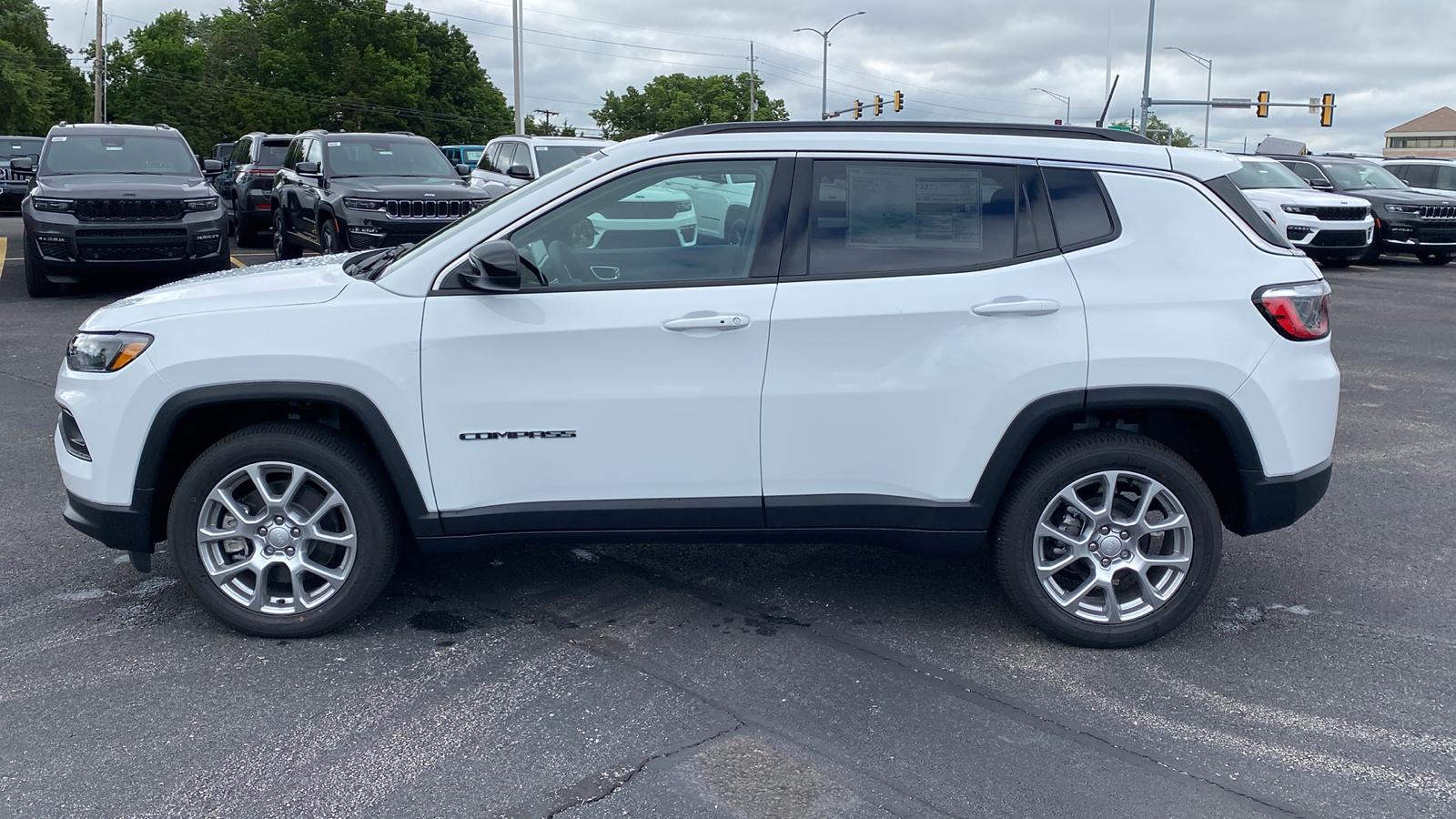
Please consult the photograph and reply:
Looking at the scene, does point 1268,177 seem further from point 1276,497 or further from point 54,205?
point 1276,497

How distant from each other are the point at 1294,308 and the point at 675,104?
101 meters

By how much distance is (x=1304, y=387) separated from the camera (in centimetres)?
404

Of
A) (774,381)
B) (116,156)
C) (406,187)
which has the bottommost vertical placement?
(774,381)

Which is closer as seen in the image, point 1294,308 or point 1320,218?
point 1294,308

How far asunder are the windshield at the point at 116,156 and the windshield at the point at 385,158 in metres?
1.62

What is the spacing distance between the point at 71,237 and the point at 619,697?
36.6 ft

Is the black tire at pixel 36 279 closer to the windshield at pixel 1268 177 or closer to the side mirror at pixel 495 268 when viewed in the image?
the side mirror at pixel 495 268

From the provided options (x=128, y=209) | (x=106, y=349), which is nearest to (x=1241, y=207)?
(x=106, y=349)

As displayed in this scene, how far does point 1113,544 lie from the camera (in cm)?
411

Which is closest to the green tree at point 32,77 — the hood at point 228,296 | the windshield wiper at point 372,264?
the windshield wiper at point 372,264

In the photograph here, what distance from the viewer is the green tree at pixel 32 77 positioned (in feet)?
218

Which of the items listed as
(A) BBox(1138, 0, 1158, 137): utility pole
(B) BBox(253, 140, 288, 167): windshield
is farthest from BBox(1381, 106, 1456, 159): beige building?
(B) BBox(253, 140, 288, 167): windshield

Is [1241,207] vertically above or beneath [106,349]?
above

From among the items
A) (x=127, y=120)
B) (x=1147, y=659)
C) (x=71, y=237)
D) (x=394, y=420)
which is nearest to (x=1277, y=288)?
(x=1147, y=659)
